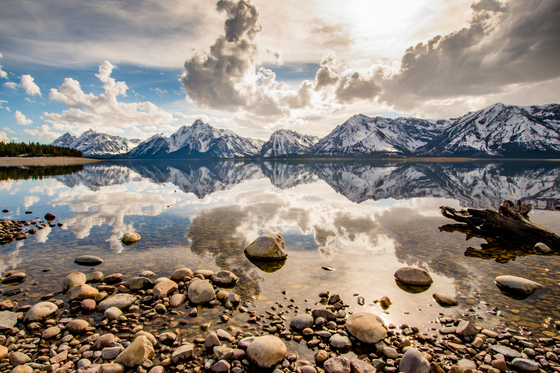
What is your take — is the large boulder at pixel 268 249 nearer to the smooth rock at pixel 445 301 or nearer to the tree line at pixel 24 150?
the smooth rock at pixel 445 301

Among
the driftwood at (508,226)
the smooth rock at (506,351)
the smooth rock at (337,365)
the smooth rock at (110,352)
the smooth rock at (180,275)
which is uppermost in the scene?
the driftwood at (508,226)

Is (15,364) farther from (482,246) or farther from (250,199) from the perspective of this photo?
(250,199)

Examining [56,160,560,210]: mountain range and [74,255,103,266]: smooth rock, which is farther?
[56,160,560,210]: mountain range

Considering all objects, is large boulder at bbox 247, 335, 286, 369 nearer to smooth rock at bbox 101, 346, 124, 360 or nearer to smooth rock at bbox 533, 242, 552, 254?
smooth rock at bbox 101, 346, 124, 360

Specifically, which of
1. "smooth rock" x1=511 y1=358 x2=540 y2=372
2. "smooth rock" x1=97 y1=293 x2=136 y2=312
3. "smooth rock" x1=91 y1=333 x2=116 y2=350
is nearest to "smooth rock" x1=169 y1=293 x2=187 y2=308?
"smooth rock" x1=97 y1=293 x2=136 y2=312

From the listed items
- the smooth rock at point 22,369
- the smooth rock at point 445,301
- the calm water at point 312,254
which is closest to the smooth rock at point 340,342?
the calm water at point 312,254

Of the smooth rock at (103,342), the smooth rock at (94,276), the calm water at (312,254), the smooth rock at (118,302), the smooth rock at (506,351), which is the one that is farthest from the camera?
the smooth rock at (94,276)

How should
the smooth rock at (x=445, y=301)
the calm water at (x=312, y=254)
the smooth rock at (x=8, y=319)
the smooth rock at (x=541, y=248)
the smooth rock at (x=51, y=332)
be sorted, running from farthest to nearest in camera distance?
the smooth rock at (x=541, y=248) < the calm water at (x=312, y=254) < the smooth rock at (x=445, y=301) < the smooth rock at (x=8, y=319) < the smooth rock at (x=51, y=332)

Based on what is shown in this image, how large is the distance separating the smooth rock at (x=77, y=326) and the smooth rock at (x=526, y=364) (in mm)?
13254

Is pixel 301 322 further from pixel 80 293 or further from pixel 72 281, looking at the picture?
pixel 72 281

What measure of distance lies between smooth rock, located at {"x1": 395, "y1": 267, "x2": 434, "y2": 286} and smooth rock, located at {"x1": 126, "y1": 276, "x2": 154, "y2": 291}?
1193 cm

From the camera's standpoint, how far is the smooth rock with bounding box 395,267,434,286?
12117 mm

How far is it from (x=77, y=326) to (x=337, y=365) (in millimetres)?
8580

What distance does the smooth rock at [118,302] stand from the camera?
9.79 m
